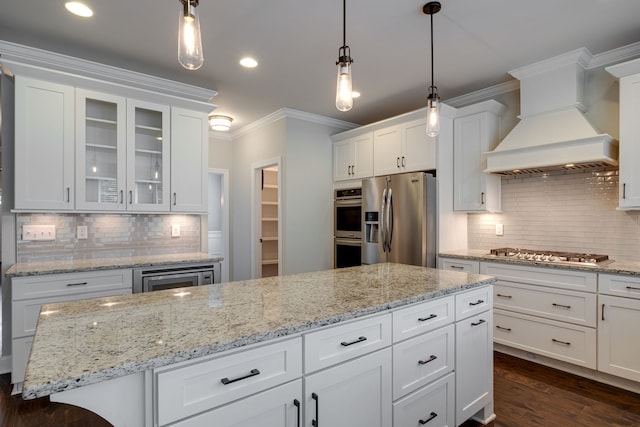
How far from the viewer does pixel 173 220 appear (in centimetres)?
361

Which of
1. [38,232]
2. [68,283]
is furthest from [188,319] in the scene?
[38,232]

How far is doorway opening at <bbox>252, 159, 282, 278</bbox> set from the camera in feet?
16.3

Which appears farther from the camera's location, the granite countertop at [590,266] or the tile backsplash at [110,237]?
the tile backsplash at [110,237]

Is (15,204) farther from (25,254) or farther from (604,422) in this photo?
(604,422)

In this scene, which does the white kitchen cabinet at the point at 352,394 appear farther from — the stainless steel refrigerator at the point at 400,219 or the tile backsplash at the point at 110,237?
the tile backsplash at the point at 110,237

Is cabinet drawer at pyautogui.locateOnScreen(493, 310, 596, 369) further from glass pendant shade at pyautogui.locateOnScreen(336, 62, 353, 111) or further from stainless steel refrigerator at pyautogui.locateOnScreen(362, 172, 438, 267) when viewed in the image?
glass pendant shade at pyautogui.locateOnScreen(336, 62, 353, 111)

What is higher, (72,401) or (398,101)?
(398,101)

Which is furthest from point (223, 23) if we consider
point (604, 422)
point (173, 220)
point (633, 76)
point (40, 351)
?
point (604, 422)

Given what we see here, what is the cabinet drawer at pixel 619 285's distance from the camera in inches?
94.6

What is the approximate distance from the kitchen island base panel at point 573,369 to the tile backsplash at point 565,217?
3.21ft

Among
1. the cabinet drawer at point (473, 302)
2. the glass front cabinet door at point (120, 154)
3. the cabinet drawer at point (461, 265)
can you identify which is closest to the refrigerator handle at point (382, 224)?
the cabinet drawer at point (461, 265)

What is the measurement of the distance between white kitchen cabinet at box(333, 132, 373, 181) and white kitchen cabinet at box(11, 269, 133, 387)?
294 centimetres

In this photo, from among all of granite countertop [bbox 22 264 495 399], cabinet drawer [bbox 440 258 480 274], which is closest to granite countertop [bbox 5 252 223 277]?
granite countertop [bbox 22 264 495 399]

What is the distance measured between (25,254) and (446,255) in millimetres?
3797
